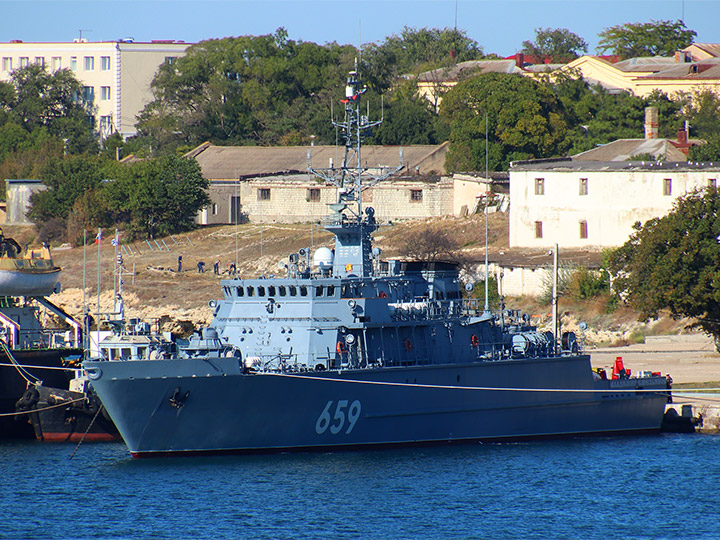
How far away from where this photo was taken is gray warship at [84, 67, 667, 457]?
32000mm

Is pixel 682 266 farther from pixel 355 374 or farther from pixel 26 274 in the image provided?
pixel 26 274

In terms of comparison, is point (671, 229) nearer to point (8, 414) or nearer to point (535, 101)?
point (8, 414)

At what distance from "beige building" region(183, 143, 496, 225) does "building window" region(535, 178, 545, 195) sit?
5.82 metres

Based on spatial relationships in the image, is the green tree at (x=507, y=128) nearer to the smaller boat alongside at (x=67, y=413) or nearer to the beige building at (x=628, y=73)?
the beige building at (x=628, y=73)

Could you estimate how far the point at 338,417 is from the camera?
1308 inches

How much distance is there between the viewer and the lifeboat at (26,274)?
4159cm

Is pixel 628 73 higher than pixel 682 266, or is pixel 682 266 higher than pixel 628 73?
pixel 628 73

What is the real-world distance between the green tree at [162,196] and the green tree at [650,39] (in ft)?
161

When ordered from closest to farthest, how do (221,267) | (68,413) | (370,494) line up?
(370,494), (68,413), (221,267)

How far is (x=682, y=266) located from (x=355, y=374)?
54.3ft

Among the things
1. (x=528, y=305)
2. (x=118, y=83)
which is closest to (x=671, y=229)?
(x=528, y=305)

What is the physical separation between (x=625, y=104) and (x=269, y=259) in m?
30.6

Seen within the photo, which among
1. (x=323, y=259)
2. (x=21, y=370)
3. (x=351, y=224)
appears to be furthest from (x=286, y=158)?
(x=323, y=259)

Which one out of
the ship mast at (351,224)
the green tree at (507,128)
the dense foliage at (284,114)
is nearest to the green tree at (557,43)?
the dense foliage at (284,114)
